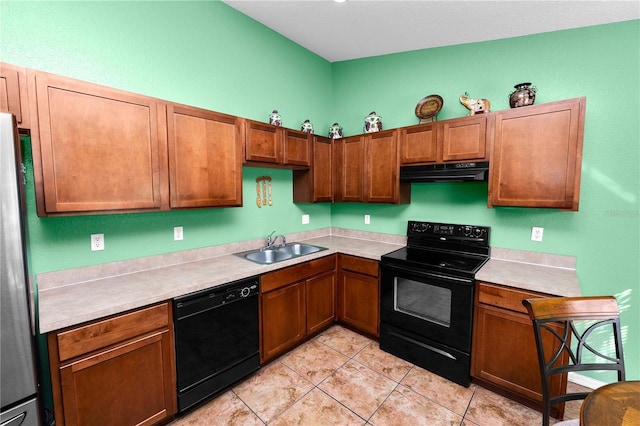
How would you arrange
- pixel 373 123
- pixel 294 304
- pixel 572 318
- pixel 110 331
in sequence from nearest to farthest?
pixel 572 318 → pixel 110 331 → pixel 294 304 → pixel 373 123

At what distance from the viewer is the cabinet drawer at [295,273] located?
2.23 meters

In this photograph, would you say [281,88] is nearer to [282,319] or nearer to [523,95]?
[523,95]

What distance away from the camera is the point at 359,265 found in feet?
9.03

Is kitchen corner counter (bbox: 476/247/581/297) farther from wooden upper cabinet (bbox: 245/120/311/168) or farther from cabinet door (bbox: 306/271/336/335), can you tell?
wooden upper cabinet (bbox: 245/120/311/168)

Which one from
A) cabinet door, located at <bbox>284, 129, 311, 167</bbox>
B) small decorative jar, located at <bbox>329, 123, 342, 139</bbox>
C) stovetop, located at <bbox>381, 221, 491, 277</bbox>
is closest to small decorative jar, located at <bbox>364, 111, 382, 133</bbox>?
small decorative jar, located at <bbox>329, 123, 342, 139</bbox>

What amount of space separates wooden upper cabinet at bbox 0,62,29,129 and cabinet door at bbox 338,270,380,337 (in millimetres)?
2605

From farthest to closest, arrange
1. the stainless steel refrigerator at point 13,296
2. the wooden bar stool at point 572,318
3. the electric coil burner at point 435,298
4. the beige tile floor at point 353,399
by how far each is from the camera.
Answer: the electric coil burner at point 435,298
the beige tile floor at point 353,399
the wooden bar stool at point 572,318
the stainless steel refrigerator at point 13,296

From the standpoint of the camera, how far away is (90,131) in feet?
5.17

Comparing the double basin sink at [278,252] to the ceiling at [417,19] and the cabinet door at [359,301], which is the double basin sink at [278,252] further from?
the ceiling at [417,19]

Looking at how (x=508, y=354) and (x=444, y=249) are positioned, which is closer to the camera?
(x=508, y=354)

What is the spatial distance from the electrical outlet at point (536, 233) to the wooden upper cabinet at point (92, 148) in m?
3.03

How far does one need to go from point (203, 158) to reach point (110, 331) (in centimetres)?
126

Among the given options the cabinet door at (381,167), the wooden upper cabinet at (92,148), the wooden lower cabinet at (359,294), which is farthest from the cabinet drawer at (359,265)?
the wooden upper cabinet at (92,148)

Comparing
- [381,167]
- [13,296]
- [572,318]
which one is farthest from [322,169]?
[13,296]
